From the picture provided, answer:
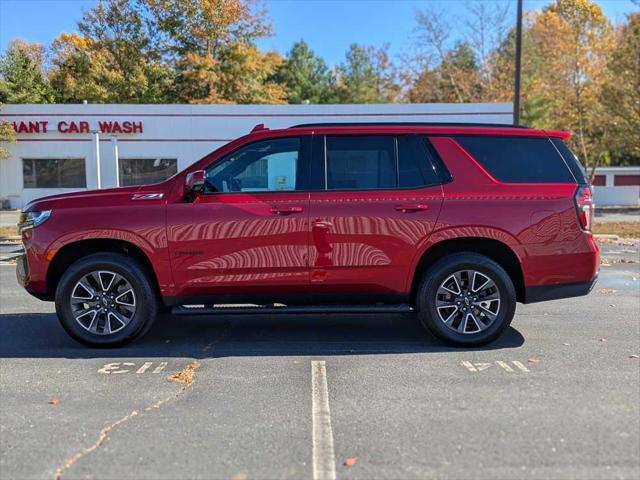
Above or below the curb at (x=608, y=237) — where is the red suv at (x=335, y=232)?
above

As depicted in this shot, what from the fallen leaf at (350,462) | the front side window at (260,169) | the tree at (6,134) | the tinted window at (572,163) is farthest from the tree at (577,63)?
the fallen leaf at (350,462)

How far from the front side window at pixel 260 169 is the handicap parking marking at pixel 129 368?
1602mm

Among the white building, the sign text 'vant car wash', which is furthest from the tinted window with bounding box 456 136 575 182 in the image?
the sign text 'vant car wash'

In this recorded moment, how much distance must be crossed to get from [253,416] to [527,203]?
311 centimetres

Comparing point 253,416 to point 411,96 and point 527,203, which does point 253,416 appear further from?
point 411,96

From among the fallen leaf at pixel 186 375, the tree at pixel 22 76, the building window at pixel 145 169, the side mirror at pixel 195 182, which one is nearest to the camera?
the fallen leaf at pixel 186 375

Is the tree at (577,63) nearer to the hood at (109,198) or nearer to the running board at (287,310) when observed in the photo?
the running board at (287,310)

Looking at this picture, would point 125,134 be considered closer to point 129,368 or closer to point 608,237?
→ point 608,237

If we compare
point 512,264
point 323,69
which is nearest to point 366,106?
point 512,264

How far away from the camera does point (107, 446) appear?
352cm

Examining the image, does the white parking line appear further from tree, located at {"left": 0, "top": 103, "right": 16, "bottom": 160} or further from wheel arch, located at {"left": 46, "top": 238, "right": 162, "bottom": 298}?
tree, located at {"left": 0, "top": 103, "right": 16, "bottom": 160}

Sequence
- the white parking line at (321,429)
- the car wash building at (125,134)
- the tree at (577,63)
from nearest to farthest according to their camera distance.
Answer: the white parking line at (321,429) < the car wash building at (125,134) < the tree at (577,63)

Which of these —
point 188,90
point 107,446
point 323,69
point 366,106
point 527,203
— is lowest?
point 107,446

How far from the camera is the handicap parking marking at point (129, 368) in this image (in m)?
4.93
